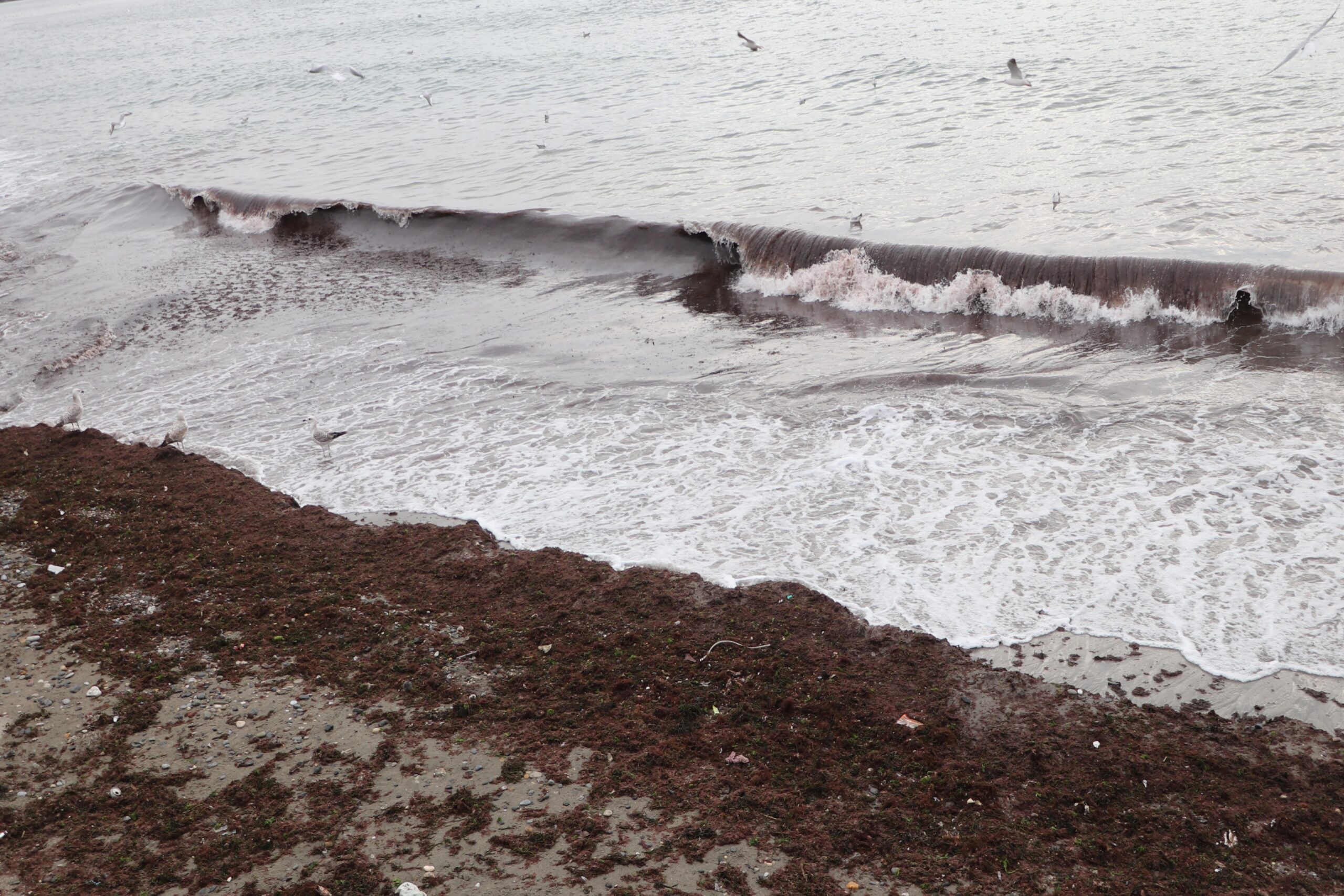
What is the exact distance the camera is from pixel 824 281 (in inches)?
476

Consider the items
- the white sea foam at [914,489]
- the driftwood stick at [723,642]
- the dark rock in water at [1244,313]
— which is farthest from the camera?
the dark rock in water at [1244,313]

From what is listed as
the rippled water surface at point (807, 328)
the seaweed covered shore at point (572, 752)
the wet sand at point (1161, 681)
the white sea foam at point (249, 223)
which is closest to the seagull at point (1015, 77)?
the rippled water surface at point (807, 328)

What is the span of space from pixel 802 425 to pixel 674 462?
50.1 inches

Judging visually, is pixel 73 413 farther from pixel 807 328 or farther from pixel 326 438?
pixel 807 328

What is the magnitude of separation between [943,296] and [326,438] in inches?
286

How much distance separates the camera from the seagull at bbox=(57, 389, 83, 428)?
29.2ft

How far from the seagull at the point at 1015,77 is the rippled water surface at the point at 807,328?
50 cm

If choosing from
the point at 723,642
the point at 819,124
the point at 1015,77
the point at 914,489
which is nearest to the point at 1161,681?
the point at 723,642

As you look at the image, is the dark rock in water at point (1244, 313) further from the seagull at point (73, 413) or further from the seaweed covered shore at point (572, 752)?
the seagull at point (73, 413)

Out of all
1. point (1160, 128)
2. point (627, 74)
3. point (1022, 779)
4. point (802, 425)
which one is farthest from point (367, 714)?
point (627, 74)

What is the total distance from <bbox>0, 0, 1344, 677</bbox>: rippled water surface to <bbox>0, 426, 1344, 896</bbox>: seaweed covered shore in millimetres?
700

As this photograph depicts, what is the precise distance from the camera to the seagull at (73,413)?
8898 mm

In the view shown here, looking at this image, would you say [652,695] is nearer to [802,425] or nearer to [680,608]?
[680,608]

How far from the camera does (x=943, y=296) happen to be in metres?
11.2
